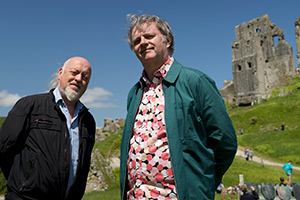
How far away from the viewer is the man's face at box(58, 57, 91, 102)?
3.13 m

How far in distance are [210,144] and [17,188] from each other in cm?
198

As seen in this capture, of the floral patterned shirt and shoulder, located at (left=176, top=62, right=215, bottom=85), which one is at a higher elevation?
shoulder, located at (left=176, top=62, right=215, bottom=85)

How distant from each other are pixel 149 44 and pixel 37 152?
1658 millimetres

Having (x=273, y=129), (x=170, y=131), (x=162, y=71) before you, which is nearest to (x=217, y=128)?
(x=170, y=131)

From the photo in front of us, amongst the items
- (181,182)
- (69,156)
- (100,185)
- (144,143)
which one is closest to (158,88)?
(144,143)

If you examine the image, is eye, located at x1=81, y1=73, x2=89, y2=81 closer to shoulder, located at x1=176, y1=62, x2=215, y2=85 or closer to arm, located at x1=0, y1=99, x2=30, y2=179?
arm, located at x1=0, y1=99, x2=30, y2=179

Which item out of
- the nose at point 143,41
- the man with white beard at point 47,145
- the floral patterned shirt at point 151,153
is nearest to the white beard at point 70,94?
the man with white beard at point 47,145

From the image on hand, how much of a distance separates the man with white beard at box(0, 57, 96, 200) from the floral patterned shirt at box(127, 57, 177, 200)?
0.67 metres

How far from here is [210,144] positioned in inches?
104

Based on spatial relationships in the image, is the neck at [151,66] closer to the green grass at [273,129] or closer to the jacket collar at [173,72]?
the jacket collar at [173,72]

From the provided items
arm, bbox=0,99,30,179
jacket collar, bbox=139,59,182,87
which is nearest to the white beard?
arm, bbox=0,99,30,179

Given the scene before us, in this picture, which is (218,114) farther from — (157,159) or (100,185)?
(100,185)

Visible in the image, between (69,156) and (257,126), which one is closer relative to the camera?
(69,156)

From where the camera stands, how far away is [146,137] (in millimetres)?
2594
